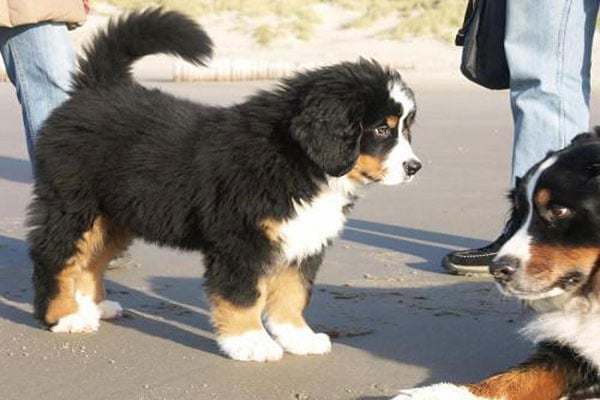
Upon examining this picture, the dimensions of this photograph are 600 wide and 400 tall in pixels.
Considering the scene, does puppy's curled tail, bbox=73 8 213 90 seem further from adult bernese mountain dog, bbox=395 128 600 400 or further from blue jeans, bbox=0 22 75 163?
adult bernese mountain dog, bbox=395 128 600 400

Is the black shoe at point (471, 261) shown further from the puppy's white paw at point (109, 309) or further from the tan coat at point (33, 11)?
the tan coat at point (33, 11)

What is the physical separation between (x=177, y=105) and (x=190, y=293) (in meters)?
1.08

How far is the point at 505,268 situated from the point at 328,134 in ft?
3.03

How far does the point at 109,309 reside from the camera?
204 inches

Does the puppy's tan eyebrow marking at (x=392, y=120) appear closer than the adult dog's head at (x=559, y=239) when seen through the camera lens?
No

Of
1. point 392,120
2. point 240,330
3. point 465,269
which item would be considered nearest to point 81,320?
point 240,330

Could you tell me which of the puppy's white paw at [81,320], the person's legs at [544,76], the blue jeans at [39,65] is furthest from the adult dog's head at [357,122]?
the blue jeans at [39,65]

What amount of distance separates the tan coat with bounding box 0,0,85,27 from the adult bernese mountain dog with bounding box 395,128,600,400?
3016mm

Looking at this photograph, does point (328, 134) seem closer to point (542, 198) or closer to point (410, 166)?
point (410, 166)

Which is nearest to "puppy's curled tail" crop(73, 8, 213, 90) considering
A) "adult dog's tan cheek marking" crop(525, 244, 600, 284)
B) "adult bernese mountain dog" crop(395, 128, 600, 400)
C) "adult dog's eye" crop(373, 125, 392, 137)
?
"adult dog's eye" crop(373, 125, 392, 137)

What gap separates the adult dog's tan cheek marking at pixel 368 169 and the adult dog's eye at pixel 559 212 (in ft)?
2.99

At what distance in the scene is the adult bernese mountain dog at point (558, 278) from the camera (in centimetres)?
388

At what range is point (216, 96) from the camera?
1510 centimetres

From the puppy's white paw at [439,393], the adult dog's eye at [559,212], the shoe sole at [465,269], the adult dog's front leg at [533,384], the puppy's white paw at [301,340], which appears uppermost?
the adult dog's eye at [559,212]
